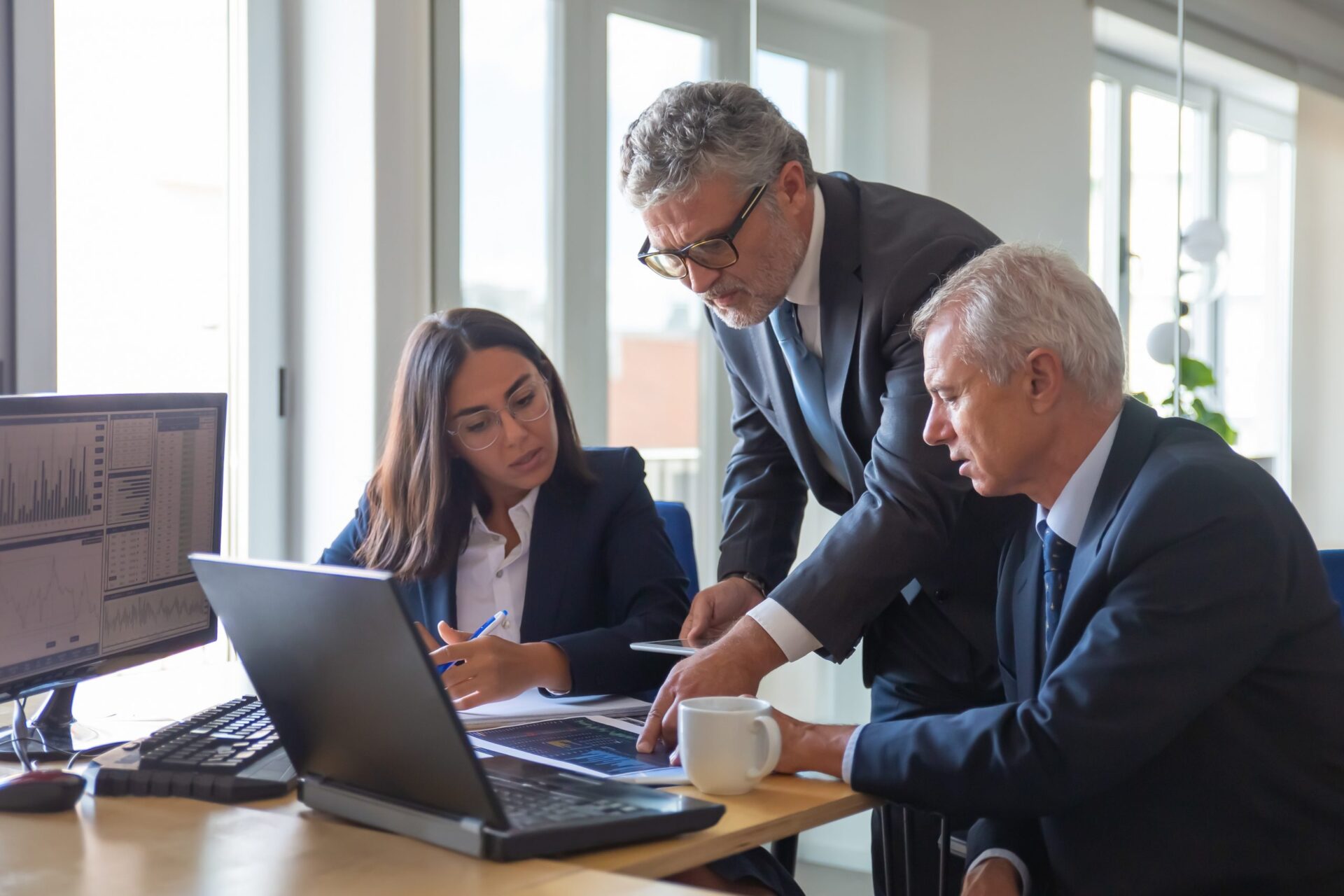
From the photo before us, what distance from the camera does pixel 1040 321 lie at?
1.38m

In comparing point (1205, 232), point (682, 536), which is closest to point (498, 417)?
point (682, 536)

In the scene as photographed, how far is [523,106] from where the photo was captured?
121 inches

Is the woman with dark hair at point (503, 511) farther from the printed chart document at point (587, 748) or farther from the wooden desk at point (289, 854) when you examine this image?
the wooden desk at point (289, 854)

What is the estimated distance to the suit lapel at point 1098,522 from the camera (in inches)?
51.8

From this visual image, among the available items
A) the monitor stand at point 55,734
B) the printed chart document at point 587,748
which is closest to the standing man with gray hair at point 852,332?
the printed chart document at point 587,748

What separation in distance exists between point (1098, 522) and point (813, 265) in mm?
663

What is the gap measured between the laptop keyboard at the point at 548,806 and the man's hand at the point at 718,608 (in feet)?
1.93

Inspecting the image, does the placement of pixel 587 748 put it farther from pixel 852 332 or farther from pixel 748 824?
pixel 852 332

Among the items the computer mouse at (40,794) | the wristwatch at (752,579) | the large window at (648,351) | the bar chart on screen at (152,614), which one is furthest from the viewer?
the large window at (648,351)

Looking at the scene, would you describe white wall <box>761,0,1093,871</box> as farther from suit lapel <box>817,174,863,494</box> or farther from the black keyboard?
the black keyboard

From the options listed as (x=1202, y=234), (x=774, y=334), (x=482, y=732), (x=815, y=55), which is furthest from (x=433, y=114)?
(x=482, y=732)

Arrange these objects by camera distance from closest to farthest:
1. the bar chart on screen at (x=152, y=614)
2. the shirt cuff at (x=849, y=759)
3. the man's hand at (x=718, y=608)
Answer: the shirt cuff at (x=849, y=759), the bar chart on screen at (x=152, y=614), the man's hand at (x=718, y=608)

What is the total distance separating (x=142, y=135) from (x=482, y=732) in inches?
73.1

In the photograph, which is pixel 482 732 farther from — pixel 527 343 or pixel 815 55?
pixel 815 55
